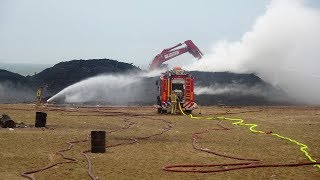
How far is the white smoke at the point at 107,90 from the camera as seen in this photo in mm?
45125

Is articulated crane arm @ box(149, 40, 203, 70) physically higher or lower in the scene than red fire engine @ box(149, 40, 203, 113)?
higher

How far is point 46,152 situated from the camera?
42.8 ft

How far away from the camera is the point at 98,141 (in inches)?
521

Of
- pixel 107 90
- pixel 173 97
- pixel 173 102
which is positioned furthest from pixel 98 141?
pixel 107 90

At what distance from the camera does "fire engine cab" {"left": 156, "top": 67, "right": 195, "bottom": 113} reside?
3123 cm

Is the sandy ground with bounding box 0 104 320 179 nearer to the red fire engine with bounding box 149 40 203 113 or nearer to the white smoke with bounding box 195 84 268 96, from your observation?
the red fire engine with bounding box 149 40 203 113

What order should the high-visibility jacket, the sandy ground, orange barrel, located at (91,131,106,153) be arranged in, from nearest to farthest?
the sandy ground
orange barrel, located at (91,131,106,153)
the high-visibility jacket

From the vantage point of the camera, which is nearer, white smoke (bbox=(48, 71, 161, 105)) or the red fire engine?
the red fire engine

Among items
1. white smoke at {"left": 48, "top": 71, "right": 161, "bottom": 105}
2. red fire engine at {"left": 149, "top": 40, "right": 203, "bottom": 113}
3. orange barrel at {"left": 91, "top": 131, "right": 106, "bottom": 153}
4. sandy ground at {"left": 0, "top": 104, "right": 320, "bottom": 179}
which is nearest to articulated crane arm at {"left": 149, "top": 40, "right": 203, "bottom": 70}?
white smoke at {"left": 48, "top": 71, "right": 161, "bottom": 105}

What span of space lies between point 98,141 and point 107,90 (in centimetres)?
3508

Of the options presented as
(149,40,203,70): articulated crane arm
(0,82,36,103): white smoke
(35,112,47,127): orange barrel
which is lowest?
(35,112,47,127): orange barrel

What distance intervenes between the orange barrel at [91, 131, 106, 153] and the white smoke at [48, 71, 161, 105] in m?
30.3

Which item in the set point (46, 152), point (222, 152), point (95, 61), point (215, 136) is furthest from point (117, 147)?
point (95, 61)

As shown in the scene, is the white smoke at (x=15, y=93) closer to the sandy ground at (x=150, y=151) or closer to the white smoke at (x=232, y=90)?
the white smoke at (x=232, y=90)
